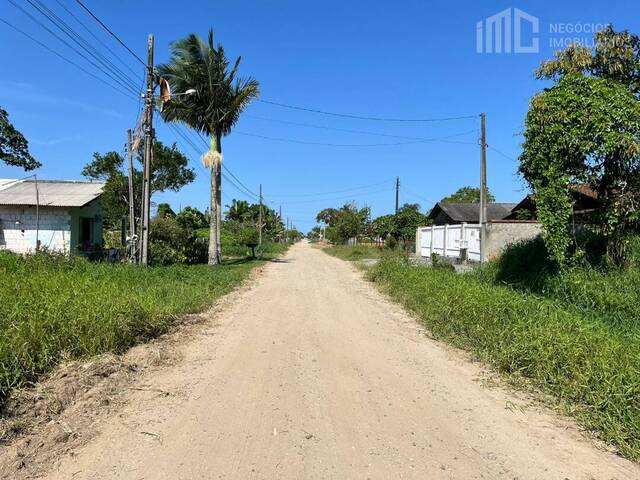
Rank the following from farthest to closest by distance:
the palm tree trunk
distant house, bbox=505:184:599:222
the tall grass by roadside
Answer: the palm tree trunk < distant house, bbox=505:184:599:222 < the tall grass by roadside

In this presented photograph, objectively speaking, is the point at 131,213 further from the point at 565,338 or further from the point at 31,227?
the point at 565,338

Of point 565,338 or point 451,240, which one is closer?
point 565,338

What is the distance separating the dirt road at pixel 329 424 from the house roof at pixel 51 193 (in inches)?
596

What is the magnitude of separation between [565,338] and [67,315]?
631cm

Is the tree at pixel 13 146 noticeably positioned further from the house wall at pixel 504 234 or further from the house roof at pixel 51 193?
the house wall at pixel 504 234

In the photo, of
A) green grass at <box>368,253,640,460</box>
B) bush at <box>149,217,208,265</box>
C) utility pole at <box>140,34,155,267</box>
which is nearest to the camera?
green grass at <box>368,253,640,460</box>

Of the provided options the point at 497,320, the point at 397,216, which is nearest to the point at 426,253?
the point at 397,216

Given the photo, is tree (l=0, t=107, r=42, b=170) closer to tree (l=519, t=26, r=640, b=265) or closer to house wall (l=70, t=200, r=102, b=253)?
house wall (l=70, t=200, r=102, b=253)

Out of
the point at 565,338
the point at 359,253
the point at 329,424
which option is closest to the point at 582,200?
the point at 565,338

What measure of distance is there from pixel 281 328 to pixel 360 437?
4.61 m

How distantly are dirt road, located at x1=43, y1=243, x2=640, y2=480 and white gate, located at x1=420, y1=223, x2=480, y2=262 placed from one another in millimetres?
13657

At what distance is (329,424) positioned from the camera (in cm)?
418

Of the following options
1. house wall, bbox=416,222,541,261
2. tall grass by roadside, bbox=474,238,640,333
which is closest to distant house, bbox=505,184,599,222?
tall grass by roadside, bbox=474,238,640,333

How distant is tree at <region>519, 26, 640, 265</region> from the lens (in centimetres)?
964
